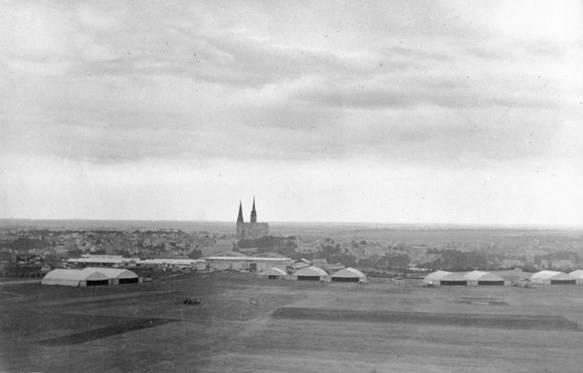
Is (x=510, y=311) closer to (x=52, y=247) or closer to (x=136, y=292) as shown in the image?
(x=136, y=292)

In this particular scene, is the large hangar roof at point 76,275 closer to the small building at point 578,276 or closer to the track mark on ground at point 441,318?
the track mark on ground at point 441,318

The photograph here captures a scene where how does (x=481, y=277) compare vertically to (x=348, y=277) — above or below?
above

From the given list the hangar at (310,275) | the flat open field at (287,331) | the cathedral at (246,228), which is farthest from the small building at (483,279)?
the cathedral at (246,228)

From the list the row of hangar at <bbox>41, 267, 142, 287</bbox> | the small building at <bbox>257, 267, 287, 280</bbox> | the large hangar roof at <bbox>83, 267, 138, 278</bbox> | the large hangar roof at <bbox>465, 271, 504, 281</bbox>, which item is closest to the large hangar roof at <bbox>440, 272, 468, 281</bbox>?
the large hangar roof at <bbox>465, 271, 504, 281</bbox>

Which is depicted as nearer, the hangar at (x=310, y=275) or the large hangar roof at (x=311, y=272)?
the hangar at (x=310, y=275)

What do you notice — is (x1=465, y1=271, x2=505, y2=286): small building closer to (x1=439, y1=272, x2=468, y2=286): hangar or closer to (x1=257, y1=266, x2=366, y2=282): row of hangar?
(x1=439, y1=272, x2=468, y2=286): hangar

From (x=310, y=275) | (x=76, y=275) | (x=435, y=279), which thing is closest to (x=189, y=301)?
(x=76, y=275)

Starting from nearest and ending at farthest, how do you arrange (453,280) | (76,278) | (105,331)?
(105,331) → (76,278) → (453,280)

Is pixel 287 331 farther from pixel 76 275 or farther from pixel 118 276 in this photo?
pixel 118 276

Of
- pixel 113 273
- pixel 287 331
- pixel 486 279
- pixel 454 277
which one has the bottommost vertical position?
pixel 287 331
